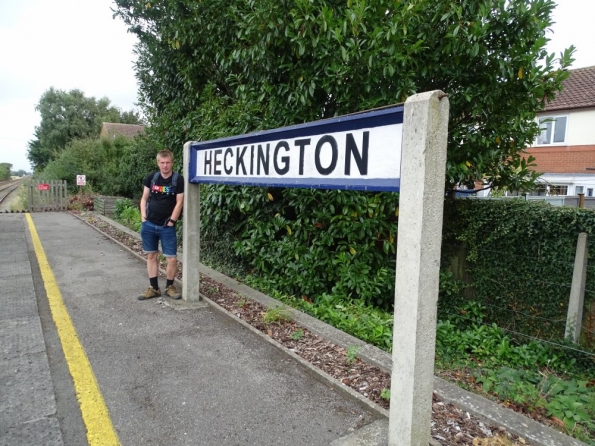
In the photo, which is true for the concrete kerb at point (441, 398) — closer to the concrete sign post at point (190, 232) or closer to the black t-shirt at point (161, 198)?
the concrete sign post at point (190, 232)

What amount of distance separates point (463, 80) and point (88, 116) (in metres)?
48.3

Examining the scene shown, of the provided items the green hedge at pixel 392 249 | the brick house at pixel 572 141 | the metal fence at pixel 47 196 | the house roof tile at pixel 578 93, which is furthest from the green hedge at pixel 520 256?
the metal fence at pixel 47 196

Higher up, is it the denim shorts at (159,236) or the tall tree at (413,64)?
the tall tree at (413,64)

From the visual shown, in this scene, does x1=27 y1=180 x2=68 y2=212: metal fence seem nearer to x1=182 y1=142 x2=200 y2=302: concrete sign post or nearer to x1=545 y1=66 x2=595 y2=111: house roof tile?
x1=182 y1=142 x2=200 y2=302: concrete sign post

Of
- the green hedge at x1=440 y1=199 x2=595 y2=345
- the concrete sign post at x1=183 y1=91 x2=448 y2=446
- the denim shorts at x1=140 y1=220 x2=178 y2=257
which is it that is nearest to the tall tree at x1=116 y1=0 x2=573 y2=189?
the green hedge at x1=440 y1=199 x2=595 y2=345

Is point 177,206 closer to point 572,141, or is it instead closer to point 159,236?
point 159,236

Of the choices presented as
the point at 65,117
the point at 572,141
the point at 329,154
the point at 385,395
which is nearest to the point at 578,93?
the point at 572,141

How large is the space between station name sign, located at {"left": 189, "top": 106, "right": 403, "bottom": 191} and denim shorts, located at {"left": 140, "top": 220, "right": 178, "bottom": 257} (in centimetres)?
155

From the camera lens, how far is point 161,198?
5.14 meters

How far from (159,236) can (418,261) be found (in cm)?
386

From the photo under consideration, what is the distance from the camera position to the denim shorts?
204 inches

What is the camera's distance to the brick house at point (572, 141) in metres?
16.7

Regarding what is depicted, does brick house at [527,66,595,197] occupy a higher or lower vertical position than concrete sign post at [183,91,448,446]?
higher

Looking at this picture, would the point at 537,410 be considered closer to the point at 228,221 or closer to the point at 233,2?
the point at 228,221
